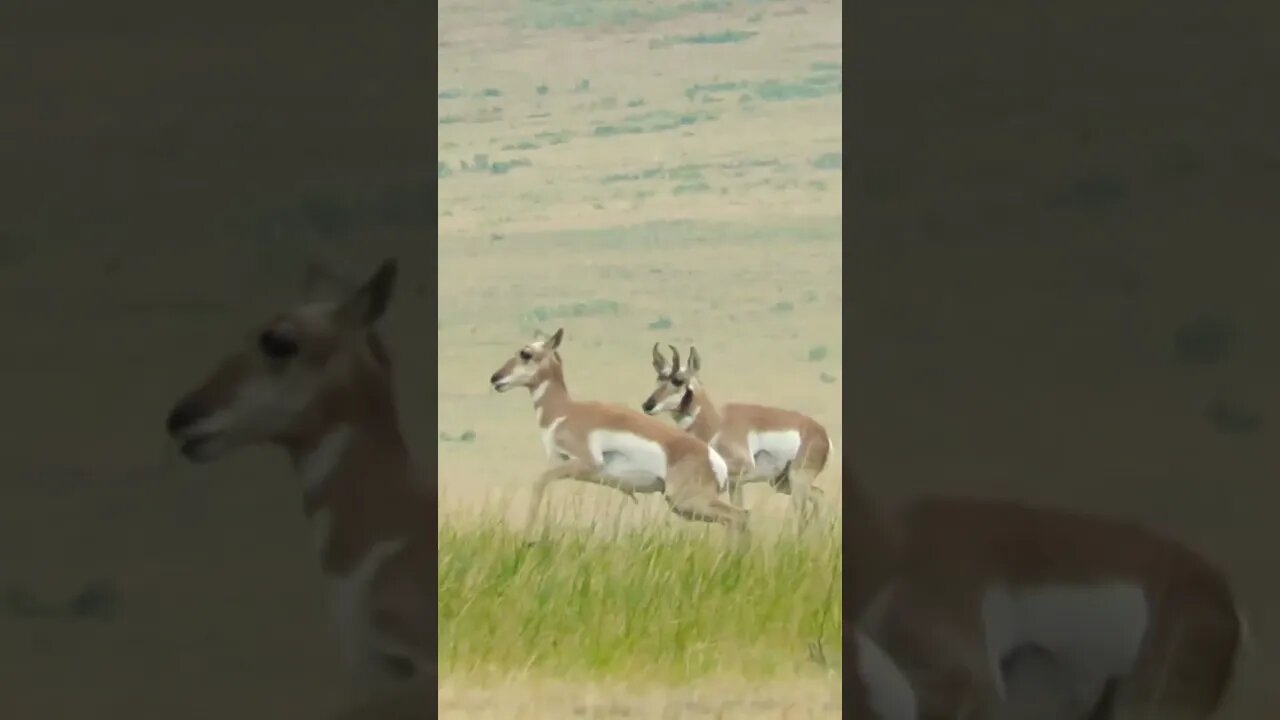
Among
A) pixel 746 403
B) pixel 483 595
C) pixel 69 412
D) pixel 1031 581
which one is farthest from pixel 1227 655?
pixel 69 412

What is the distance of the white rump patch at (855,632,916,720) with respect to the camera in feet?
4.27

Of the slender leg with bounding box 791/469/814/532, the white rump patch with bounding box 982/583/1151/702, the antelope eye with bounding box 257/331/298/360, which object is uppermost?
the antelope eye with bounding box 257/331/298/360

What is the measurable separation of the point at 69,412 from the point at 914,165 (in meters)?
1.08

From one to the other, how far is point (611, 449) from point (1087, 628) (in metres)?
0.57

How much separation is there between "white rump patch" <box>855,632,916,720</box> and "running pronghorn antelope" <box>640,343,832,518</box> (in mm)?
173

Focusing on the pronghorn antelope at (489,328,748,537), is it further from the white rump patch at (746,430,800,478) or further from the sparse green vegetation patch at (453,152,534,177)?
the sparse green vegetation patch at (453,152,534,177)

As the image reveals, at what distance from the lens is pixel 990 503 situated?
4.27ft

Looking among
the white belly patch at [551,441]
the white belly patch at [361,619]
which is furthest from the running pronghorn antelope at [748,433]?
the white belly patch at [361,619]

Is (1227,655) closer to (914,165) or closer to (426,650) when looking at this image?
(914,165)

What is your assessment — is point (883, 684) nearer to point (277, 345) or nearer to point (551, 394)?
point (551, 394)

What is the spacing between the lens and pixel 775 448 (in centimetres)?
131

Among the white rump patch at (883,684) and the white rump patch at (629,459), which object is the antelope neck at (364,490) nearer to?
the white rump patch at (629,459)

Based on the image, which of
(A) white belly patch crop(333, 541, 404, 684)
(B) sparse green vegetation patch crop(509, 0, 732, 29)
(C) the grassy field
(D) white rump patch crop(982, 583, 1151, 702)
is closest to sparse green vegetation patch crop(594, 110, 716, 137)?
(C) the grassy field

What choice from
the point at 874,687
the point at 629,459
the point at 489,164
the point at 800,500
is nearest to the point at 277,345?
the point at 489,164
